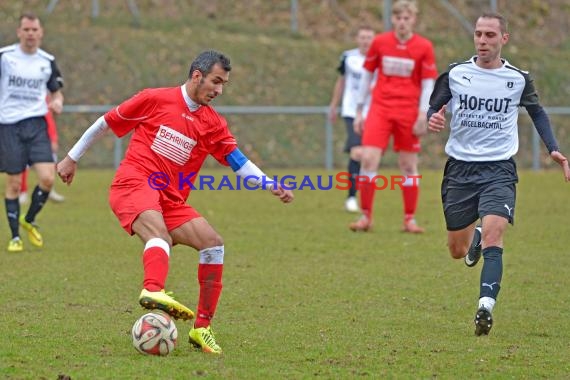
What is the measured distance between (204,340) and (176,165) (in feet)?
3.60

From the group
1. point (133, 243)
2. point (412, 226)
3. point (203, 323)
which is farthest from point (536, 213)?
point (203, 323)

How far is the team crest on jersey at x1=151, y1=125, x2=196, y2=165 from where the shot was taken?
6551mm

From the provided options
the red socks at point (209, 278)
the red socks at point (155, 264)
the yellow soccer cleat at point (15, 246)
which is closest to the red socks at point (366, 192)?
the yellow soccer cleat at point (15, 246)

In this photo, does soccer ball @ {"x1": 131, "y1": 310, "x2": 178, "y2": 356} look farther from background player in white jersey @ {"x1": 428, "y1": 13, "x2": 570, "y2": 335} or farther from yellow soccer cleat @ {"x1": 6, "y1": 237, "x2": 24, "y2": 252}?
yellow soccer cleat @ {"x1": 6, "y1": 237, "x2": 24, "y2": 252}

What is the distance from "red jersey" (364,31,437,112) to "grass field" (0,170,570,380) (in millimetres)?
1579

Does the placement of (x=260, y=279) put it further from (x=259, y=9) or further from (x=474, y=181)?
(x=259, y=9)

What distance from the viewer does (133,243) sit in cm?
1176

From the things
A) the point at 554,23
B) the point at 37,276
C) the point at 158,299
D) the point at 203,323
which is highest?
the point at 158,299

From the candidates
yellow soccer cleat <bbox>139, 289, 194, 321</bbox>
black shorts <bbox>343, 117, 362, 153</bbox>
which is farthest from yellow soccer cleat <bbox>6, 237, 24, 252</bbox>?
black shorts <bbox>343, 117, 362, 153</bbox>

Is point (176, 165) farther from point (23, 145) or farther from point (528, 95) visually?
point (23, 145)

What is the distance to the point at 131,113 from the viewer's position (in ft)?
21.8

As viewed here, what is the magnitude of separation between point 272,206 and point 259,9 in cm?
1322

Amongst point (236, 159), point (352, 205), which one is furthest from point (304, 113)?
point (236, 159)

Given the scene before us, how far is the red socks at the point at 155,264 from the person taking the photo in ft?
19.3
